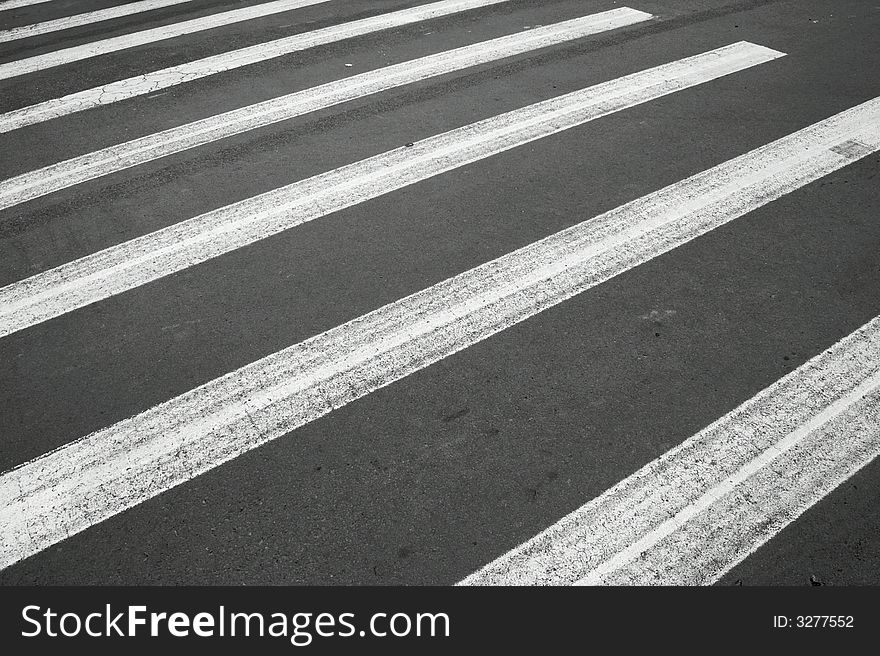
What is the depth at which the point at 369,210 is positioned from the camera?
580 centimetres

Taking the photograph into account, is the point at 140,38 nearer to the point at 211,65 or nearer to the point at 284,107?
the point at 211,65

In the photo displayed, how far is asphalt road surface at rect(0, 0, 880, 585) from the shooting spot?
139 inches

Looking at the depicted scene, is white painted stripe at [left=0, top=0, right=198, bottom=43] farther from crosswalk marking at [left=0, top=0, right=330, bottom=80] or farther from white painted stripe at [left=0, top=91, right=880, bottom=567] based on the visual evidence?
white painted stripe at [left=0, top=91, right=880, bottom=567]

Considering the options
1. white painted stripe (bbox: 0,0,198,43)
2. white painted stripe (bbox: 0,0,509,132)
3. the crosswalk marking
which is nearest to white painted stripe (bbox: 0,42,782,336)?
white painted stripe (bbox: 0,0,509,132)

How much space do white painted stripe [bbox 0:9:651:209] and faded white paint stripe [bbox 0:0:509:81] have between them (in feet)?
4.00

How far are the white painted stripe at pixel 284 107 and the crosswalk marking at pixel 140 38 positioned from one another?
105 inches

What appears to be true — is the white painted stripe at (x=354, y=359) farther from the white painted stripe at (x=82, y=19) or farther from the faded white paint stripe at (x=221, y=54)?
the white painted stripe at (x=82, y=19)

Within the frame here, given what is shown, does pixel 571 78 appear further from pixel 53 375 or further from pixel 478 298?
pixel 53 375

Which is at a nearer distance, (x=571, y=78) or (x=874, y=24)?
(x=571, y=78)

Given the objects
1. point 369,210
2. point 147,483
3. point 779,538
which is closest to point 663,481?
point 779,538

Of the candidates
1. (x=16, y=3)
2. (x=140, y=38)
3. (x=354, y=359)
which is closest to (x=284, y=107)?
(x=140, y=38)

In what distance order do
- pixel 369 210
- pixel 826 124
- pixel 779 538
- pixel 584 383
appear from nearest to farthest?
pixel 779 538
pixel 584 383
pixel 369 210
pixel 826 124

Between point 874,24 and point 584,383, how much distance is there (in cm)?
743

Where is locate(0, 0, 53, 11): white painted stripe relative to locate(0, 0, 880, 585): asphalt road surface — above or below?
above
